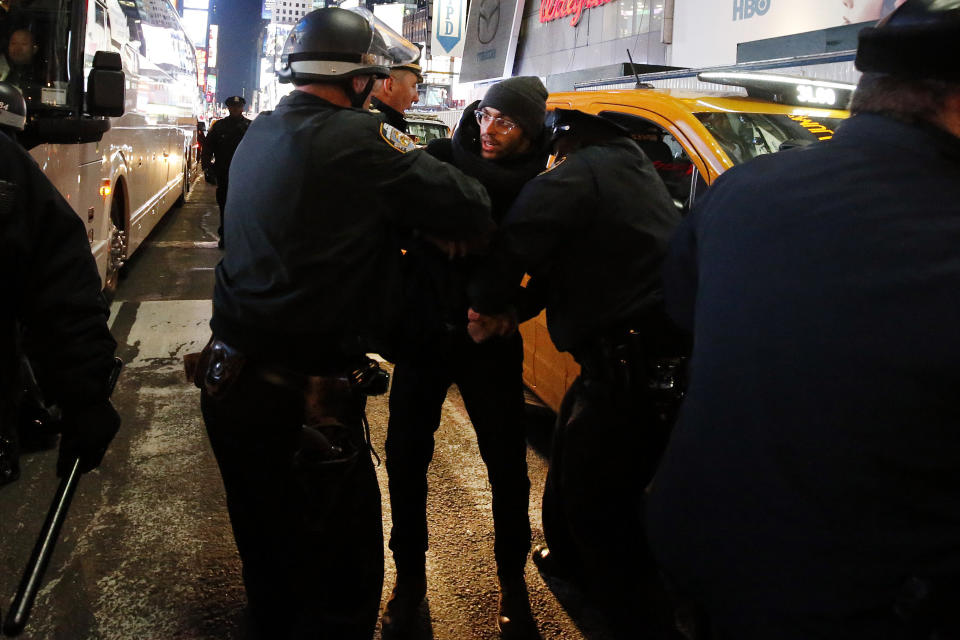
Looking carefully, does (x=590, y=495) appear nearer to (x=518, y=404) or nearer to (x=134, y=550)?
(x=518, y=404)

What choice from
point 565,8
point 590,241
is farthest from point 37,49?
point 565,8

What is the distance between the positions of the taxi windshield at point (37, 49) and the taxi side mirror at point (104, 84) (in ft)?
0.73

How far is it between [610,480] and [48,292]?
1.67 m

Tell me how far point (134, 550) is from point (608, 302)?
2295 mm

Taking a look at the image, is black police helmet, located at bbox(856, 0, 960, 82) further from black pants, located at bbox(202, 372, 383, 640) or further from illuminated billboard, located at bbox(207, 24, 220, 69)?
illuminated billboard, located at bbox(207, 24, 220, 69)

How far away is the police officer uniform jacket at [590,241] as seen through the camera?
2416 mm

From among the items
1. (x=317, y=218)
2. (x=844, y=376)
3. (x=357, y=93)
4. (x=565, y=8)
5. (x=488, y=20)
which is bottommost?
(x=844, y=376)

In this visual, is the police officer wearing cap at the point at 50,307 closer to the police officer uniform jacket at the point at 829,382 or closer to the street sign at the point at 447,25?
the police officer uniform jacket at the point at 829,382

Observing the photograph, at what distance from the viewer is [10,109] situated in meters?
2.13

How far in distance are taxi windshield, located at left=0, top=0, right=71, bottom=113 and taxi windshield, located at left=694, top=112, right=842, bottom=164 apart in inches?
154

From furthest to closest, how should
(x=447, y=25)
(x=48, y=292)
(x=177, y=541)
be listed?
1. (x=447, y=25)
2. (x=177, y=541)
3. (x=48, y=292)

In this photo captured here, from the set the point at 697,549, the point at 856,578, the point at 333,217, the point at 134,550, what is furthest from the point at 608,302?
the point at 134,550

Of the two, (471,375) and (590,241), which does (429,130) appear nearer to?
(471,375)

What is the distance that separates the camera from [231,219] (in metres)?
2.26
